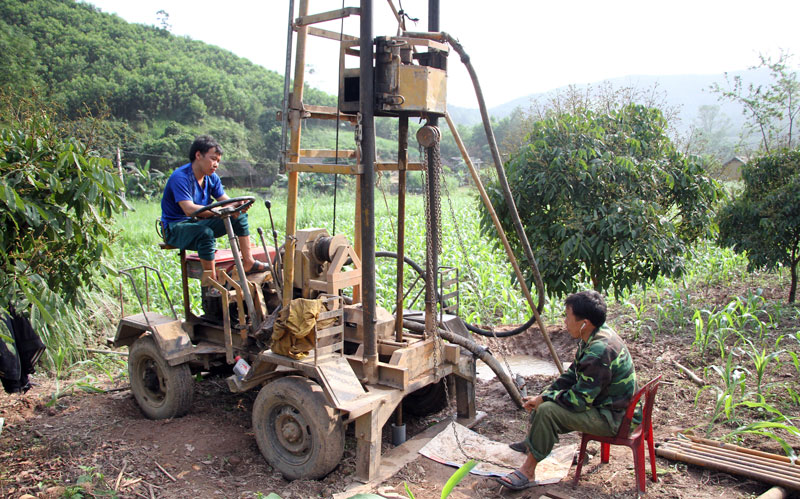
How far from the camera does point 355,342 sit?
477 centimetres

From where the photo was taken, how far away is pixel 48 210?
4184mm

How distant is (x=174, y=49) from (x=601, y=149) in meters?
50.4

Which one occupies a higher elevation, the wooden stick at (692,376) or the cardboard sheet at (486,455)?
the wooden stick at (692,376)

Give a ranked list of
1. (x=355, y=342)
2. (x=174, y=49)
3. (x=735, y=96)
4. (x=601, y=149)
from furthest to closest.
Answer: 1. (x=174, y=49)
2. (x=735, y=96)
3. (x=601, y=149)
4. (x=355, y=342)

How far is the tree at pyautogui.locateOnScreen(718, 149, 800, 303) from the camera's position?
7.45 m

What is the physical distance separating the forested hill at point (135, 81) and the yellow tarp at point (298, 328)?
28.6 m

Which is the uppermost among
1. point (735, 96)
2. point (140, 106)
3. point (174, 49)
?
point (174, 49)

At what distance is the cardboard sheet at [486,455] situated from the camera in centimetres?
410

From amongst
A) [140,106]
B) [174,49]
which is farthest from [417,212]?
[174,49]

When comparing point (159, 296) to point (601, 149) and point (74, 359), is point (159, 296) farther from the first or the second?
point (601, 149)

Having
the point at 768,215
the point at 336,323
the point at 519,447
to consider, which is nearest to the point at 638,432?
the point at 519,447

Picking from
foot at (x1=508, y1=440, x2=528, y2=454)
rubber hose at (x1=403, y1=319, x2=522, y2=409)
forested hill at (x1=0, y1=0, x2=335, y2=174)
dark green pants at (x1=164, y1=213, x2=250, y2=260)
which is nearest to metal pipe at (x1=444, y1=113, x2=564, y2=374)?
rubber hose at (x1=403, y1=319, x2=522, y2=409)

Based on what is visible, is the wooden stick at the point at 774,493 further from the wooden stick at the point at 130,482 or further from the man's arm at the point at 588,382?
the wooden stick at the point at 130,482

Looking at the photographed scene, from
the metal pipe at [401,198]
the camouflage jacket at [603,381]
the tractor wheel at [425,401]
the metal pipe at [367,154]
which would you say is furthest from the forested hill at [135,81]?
the camouflage jacket at [603,381]
